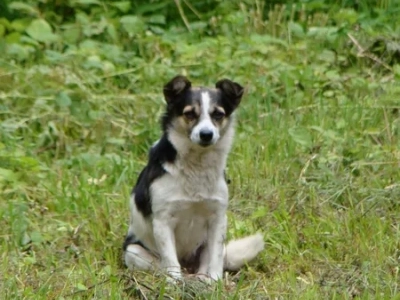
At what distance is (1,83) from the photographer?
32.1 ft

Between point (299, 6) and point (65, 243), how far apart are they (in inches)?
198

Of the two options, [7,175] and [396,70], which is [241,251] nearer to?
[7,175]

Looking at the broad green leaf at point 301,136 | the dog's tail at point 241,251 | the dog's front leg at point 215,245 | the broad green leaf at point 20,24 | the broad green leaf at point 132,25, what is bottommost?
the broad green leaf at point 132,25

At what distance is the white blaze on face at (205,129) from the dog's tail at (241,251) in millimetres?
690

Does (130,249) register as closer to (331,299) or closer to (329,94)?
(331,299)

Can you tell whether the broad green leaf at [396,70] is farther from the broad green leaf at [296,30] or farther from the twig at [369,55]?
the broad green leaf at [296,30]

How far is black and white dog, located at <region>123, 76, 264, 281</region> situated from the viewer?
23.0ft

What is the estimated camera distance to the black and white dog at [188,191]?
7020mm

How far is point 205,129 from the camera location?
6898 millimetres

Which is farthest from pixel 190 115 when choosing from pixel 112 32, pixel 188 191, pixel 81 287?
pixel 112 32

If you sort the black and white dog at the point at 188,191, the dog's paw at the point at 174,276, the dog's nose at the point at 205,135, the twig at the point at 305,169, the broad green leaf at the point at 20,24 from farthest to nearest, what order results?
the broad green leaf at the point at 20,24 < the twig at the point at 305,169 < the black and white dog at the point at 188,191 < the dog's nose at the point at 205,135 < the dog's paw at the point at 174,276

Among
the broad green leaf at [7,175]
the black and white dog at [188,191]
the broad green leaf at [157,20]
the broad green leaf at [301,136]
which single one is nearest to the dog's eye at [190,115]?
the black and white dog at [188,191]

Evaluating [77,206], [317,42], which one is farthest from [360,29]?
[77,206]

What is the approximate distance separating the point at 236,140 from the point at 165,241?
210 centimetres
